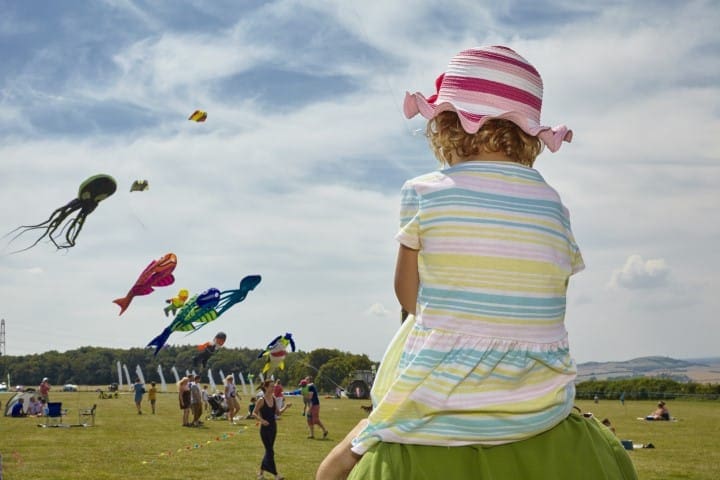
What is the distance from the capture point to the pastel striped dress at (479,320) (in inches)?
91.1

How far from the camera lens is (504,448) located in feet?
7.61

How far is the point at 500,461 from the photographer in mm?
2279

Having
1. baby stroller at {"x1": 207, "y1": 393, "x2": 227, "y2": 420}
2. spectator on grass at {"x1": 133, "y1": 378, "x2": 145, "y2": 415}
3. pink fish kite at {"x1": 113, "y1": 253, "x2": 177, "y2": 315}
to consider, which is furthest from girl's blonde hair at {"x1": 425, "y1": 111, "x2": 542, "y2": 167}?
spectator on grass at {"x1": 133, "y1": 378, "x2": 145, "y2": 415}

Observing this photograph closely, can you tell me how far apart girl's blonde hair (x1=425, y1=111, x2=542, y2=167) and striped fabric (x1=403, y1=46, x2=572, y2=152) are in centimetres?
4

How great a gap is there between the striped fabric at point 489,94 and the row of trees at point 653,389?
6748 centimetres

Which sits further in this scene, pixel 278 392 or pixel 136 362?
pixel 136 362

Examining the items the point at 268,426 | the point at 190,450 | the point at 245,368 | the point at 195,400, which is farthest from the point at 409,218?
the point at 245,368

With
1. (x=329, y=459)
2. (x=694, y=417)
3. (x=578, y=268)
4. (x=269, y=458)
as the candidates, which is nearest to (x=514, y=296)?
(x=578, y=268)

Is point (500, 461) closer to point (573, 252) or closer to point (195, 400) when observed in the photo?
point (573, 252)

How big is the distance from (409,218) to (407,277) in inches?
7.1

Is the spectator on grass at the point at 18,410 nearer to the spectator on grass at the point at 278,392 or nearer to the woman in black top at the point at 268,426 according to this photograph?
the spectator on grass at the point at 278,392

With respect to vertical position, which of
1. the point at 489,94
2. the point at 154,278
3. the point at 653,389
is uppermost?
the point at 154,278

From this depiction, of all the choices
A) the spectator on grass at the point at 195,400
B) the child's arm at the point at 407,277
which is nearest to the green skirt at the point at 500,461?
the child's arm at the point at 407,277

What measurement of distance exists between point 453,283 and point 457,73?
0.69 meters
